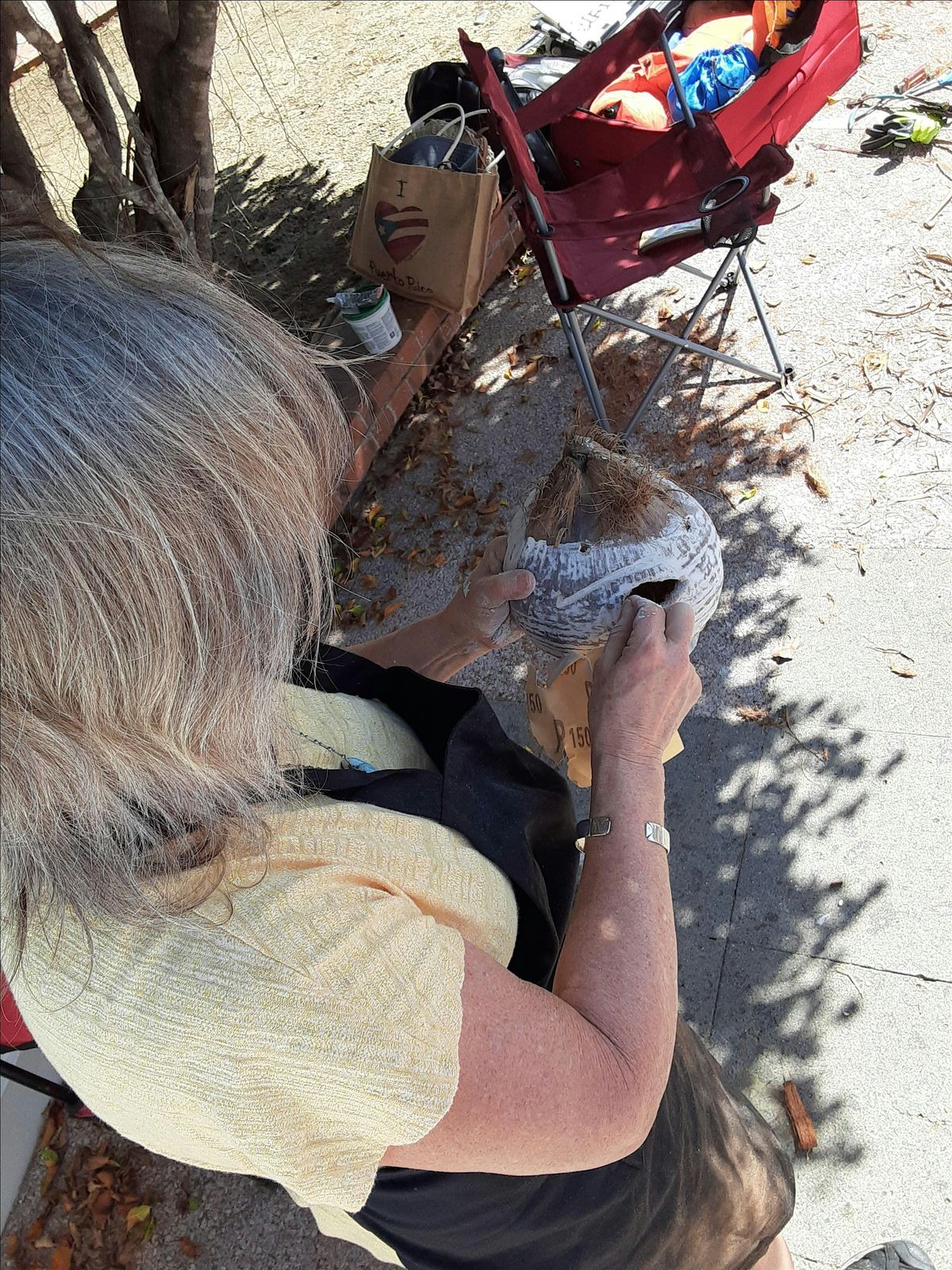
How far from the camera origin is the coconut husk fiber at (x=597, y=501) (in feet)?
5.31

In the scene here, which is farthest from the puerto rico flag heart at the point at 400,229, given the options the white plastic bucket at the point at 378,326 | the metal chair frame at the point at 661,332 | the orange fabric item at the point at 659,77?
the orange fabric item at the point at 659,77

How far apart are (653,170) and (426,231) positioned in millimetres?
994

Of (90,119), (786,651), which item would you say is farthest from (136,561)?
(786,651)

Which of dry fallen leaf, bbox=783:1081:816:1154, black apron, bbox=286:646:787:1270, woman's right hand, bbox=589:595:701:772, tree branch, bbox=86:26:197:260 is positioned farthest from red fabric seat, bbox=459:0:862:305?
dry fallen leaf, bbox=783:1081:816:1154

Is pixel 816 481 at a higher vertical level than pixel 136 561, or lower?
lower

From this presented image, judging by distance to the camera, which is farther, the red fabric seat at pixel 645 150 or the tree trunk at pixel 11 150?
the red fabric seat at pixel 645 150

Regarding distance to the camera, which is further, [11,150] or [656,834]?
[11,150]

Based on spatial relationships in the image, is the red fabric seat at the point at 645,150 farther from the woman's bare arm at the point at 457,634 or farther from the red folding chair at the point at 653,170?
the woman's bare arm at the point at 457,634

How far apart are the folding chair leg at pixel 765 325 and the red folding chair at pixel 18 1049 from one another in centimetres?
320

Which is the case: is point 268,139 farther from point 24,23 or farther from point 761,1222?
point 761,1222

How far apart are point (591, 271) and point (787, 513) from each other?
114cm

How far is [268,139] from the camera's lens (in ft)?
19.5

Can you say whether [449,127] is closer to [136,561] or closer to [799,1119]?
[136,561]

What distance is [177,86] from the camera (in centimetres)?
237
